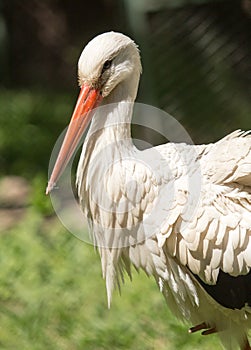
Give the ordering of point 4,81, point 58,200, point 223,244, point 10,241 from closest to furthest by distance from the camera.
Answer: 1. point 223,244
2. point 10,241
3. point 58,200
4. point 4,81

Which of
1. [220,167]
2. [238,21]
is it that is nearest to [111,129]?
[220,167]

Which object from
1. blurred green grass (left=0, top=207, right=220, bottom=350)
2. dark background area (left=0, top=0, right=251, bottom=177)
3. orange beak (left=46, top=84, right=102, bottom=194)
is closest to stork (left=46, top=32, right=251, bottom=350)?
orange beak (left=46, top=84, right=102, bottom=194)

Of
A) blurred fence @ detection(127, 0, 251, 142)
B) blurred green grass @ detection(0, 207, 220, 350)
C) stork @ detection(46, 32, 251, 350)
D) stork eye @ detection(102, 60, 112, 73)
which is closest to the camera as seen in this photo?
stork @ detection(46, 32, 251, 350)

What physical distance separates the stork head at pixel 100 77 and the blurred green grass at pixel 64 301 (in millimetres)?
978

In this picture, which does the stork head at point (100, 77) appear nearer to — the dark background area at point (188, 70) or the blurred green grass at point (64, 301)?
the blurred green grass at point (64, 301)

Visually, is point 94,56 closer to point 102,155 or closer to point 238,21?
point 102,155

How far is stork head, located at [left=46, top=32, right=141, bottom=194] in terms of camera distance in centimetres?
324

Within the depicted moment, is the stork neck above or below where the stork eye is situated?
below

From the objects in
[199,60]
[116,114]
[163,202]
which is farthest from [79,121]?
[199,60]

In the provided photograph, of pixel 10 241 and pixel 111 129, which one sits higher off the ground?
pixel 111 129

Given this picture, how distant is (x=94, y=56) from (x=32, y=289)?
150cm

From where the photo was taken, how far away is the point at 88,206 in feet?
11.2

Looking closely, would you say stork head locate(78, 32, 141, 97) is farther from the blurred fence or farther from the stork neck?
the blurred fence

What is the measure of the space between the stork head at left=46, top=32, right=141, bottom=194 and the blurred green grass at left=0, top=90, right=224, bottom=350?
0.98m
